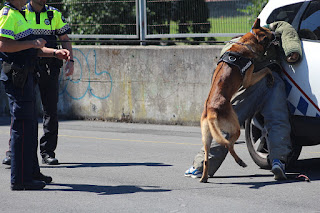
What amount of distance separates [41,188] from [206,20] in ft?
19.8

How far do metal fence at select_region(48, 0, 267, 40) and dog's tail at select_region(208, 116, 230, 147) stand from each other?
5.31 meters

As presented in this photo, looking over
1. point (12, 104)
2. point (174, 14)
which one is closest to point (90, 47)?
point (174, 14)

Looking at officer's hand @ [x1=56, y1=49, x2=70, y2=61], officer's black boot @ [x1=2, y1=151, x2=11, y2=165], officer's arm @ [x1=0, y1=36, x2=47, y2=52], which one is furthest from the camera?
officer's black boot @ [x1=2, y1=151, x2=11, y2=165]

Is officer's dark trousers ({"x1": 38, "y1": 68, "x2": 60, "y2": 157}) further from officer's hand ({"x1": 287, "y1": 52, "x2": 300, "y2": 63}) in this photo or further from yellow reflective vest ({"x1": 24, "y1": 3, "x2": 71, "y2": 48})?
officer's hand ({"x1": 287, "y1": 52, "x2": 300, "y2": 63})

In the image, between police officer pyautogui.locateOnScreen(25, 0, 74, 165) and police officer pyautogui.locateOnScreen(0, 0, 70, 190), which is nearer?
police officer pyautogui.locateOnScreen(0, 0, 70, 190)

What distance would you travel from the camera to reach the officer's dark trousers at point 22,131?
6.06 meters

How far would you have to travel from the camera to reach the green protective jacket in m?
6.38

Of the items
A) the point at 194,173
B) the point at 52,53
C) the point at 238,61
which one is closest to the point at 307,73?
the point at 238,61

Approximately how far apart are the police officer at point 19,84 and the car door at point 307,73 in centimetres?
257

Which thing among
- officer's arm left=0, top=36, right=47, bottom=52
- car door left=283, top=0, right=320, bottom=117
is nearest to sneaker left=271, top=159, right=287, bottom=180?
car door left=283, top=0, right=320, bottom=117

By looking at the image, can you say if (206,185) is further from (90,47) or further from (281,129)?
(90,47)

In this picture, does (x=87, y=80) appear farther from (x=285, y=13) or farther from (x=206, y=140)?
(x=206, y=140)

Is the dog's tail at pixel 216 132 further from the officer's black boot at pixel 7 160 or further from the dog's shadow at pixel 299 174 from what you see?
the officer's black boot at pixel 7 160

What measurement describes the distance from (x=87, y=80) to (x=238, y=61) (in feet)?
20.4
